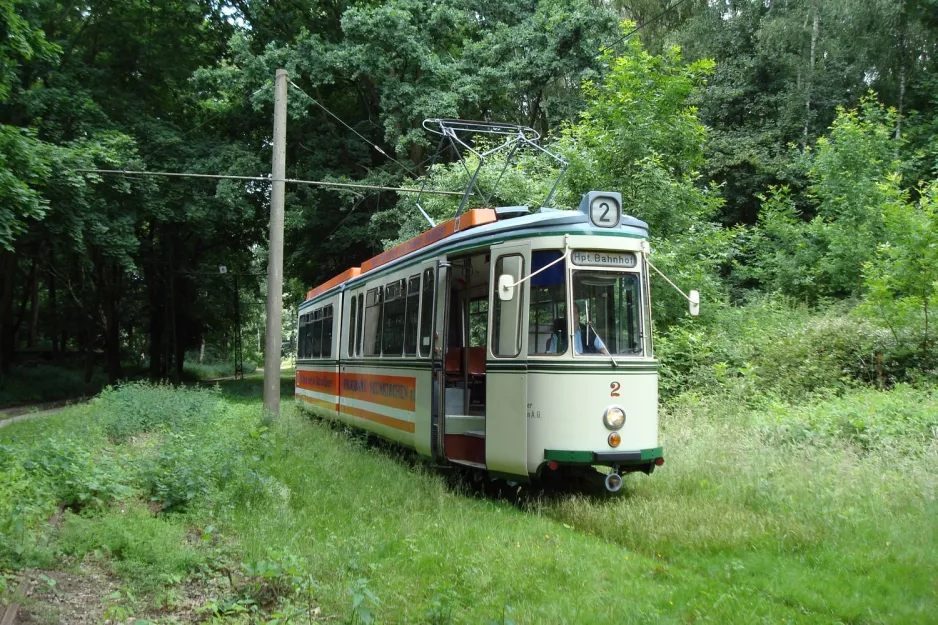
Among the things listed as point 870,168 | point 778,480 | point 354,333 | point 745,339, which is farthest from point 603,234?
point 870,168

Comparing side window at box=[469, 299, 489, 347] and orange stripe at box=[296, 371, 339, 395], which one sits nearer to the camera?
side window at box=[469, 299, 489, 347]

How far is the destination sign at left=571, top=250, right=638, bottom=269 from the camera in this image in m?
8.75

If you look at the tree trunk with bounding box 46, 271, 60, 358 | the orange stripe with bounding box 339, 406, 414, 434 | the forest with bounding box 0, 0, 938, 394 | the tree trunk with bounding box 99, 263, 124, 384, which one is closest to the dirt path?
the tree trunk with bounding box 99, 263, 124, 384

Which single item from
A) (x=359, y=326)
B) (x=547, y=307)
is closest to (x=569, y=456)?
(x=547, y=307)

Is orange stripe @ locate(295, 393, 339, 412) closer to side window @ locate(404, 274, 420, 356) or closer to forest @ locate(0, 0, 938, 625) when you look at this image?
forest @ locate(0, 0, 938, 625)

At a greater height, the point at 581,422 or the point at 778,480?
the point at 581,422

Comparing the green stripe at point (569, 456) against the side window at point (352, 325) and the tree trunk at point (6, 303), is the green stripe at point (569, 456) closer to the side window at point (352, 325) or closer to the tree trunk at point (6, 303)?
the side window at point (352, 325)

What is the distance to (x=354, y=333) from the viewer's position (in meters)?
14.9

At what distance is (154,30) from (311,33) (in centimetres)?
585

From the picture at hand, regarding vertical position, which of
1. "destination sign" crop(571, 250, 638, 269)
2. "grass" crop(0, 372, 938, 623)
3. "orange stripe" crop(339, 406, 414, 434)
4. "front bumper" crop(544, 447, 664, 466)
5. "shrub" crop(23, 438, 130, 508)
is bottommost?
"grass" crop(0, 372, 938, 623)

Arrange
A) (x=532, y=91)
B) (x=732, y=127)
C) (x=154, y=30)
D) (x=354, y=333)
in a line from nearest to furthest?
(x=354, y=333) < (x=532, y=91) < (x=154, y=30) < (x=732, y=127)

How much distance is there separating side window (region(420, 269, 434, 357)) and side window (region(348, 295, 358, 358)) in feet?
13.6

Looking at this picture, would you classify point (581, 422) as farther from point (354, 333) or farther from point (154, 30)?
point (154, 30)

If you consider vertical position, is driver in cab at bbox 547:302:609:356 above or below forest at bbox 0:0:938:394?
below
